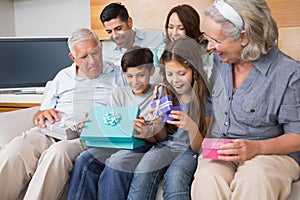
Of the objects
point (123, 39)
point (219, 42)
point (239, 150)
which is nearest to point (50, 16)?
point (123, 39)

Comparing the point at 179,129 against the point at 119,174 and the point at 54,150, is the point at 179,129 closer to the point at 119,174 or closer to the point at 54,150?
the point at 119,174

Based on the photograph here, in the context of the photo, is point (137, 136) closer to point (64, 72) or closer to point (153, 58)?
point (153, 58)

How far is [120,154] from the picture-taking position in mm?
1255

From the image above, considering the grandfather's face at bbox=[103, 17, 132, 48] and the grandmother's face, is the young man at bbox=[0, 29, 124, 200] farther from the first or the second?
the grandmother's face

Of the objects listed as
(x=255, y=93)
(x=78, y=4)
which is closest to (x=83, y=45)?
(x=255, y=93)

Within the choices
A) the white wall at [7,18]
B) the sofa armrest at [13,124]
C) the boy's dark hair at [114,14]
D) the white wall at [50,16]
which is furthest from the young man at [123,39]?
the white wall at [7,18]

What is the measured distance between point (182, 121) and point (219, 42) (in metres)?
0.27

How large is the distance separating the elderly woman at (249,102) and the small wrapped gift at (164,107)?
0.52 ft

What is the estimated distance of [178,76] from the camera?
1.14 metres

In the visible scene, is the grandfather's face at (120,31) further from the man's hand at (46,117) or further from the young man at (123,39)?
the man's hand at (46,117)

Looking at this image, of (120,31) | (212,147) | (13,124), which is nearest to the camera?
(212,147)

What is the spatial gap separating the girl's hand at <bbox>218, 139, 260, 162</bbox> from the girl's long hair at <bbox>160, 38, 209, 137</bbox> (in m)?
0.14

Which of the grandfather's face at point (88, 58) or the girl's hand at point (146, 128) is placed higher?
the grandfather's face at point (88, 58)

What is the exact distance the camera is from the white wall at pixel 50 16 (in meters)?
2.58
